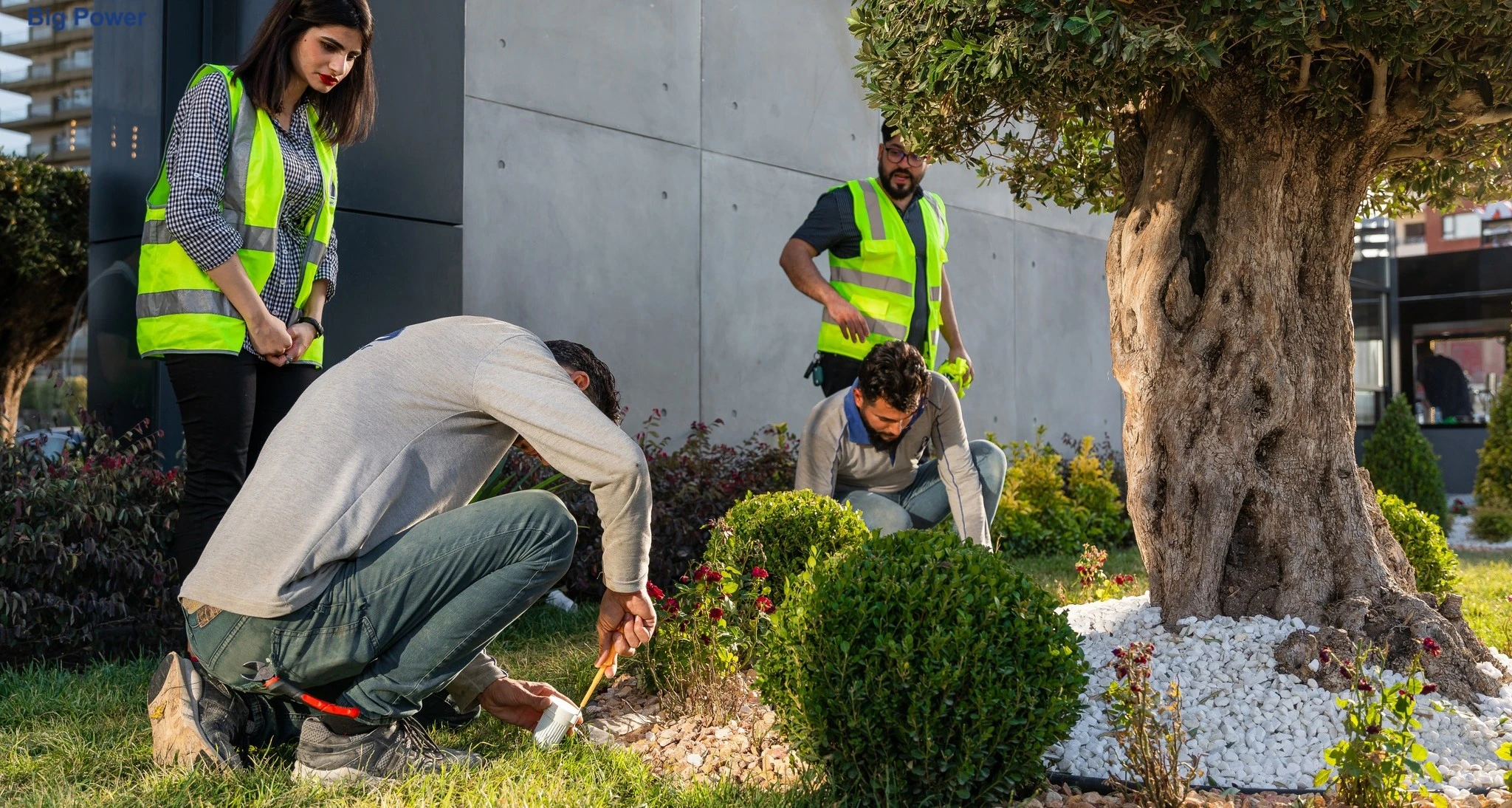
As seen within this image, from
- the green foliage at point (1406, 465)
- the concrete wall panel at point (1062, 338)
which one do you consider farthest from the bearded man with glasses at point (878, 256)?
the green foliage at point (1406, 465)

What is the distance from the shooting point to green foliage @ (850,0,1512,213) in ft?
9.73

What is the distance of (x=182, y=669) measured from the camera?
9.04ft

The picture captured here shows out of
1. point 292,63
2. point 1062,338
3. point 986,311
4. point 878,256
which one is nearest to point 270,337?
point 292,63

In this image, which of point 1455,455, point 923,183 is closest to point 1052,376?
point 923,183

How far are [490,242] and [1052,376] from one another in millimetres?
5651

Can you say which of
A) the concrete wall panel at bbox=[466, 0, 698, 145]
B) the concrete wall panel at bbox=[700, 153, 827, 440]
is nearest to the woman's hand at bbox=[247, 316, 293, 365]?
the concrete wall panel at bbox=[466, 0, 698, 145]

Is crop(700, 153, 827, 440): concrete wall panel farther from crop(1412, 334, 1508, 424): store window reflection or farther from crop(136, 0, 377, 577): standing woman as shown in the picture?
crop(1412, 334, 1508, 424): store window reflection

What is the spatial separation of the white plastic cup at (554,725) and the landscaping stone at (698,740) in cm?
19

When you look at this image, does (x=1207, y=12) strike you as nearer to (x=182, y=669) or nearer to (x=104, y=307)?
(x=182, y=669)

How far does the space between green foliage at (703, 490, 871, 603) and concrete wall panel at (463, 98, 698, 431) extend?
101 inches

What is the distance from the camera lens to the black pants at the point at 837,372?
5027 mm

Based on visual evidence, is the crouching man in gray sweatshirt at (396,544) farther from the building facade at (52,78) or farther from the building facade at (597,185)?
the building facade at (52,78)

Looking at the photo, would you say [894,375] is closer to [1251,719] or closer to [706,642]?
[706,642]

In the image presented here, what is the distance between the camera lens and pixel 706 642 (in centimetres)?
349
